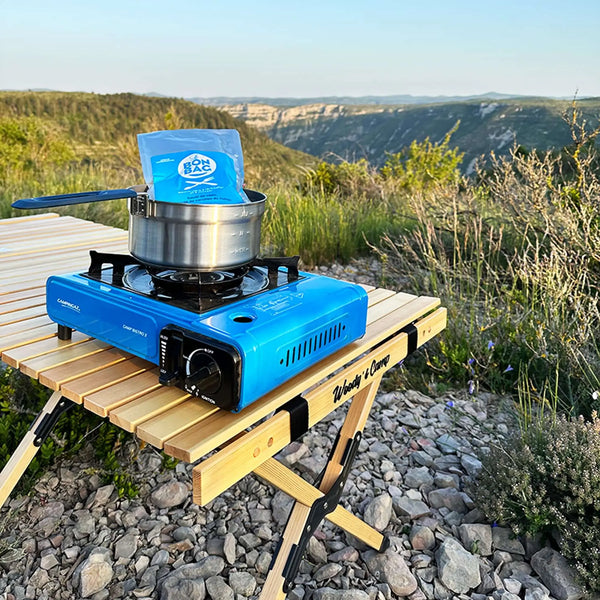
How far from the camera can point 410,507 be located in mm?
2109

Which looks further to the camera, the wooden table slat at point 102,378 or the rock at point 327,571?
the rock at point 327,571

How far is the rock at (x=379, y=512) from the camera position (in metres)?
2.04

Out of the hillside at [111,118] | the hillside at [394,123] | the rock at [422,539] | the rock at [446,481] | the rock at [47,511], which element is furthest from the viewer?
the hillside at [394,123]

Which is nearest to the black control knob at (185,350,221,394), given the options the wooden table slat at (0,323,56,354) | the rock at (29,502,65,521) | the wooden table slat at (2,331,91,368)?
the wooden table slat at (2,331,91,368)

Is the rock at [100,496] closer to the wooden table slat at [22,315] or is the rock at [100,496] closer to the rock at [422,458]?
the wooden table slat at [22,315]

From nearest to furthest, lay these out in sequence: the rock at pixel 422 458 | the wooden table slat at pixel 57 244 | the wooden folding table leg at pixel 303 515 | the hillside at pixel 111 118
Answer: the wooden folding table leg at pixel 303 515
the rock at pixel 422 458
the wooden table slat at pixel 57 244
the hillside at pixel 111 118

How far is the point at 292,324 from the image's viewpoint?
49.5 inches

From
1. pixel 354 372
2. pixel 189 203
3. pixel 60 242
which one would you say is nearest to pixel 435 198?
pixel 60 242

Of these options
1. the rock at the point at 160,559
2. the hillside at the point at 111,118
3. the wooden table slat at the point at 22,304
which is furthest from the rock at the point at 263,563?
the hillside at the point at 111,118

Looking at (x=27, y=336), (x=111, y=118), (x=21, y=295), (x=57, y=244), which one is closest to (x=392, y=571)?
(x=27, y=336)

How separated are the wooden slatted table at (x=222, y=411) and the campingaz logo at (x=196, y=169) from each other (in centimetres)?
48

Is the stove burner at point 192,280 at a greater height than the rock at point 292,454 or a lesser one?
greater

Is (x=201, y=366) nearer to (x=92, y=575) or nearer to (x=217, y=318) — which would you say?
(x=217, y=318)

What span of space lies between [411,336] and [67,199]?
3.69ft
